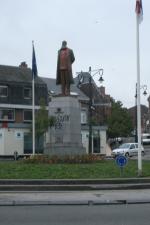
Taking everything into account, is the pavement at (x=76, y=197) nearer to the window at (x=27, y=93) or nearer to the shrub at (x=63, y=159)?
the shrub at (x=63, y=159)

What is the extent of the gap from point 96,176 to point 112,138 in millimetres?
86142

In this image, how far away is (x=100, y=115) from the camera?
111312 millimetres

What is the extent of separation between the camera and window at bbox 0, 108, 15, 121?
248 ft

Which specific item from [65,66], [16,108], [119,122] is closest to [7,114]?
[16,108]

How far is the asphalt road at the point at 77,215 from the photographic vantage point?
512 inches

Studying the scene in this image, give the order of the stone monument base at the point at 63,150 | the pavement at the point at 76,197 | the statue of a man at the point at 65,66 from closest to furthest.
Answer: the pavement at the point at 76,197
the stone monument base at the point at 63,150
the statue of a man at the point at 65,66

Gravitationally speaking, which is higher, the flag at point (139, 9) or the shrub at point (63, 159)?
the flag at point (139, 9)

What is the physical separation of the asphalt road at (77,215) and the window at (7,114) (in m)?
59.3

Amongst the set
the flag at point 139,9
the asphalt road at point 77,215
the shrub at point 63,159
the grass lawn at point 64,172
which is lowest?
the asphalt road at point 77,215

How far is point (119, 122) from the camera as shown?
340ft

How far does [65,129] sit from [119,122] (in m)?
70.6

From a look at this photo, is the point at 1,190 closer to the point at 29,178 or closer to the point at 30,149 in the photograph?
the point at 29,178

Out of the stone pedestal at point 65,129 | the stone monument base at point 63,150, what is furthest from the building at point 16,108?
the stone monument base at point 63,150

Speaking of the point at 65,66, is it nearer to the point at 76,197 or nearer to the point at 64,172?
the point at 64,172
